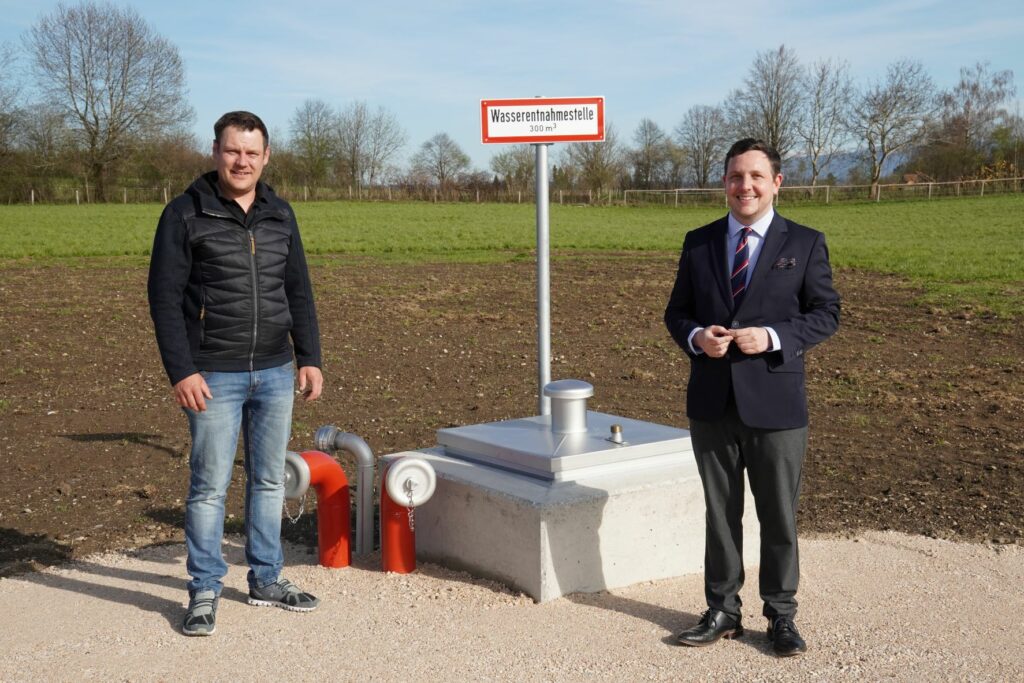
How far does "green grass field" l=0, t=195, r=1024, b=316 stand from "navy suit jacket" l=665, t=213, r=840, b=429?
34.8 feet

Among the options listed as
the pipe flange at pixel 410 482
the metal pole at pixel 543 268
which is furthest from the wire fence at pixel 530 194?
the pipe flange at pixel 410 482

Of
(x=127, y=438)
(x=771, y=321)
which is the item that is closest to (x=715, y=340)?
(x=771, y=321)

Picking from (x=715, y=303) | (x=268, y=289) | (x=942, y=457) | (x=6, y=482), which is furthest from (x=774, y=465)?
(x=6, y=482)

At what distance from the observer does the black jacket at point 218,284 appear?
3.93m

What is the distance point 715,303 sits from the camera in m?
3.80

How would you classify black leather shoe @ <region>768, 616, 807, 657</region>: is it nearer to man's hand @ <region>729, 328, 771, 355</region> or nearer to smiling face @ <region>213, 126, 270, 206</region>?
man's hand @ <region>729, 328, 771, 355</region>

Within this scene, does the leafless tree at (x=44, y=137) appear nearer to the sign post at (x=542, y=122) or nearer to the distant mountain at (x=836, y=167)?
the distant mountain at (x=836, y=167)

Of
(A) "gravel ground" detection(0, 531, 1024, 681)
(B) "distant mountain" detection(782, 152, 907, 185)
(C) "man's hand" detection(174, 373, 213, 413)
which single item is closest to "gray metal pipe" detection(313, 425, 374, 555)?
(A) "gravel ground" detection(0, 531, 1024, 681)

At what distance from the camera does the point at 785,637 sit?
3.80 m

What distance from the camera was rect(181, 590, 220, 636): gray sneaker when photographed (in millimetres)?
4047

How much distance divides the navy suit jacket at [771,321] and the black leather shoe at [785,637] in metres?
0.74

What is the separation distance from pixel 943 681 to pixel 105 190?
191 ft

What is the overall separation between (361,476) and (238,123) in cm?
187

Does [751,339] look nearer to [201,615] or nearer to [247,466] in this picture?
[247,466]
